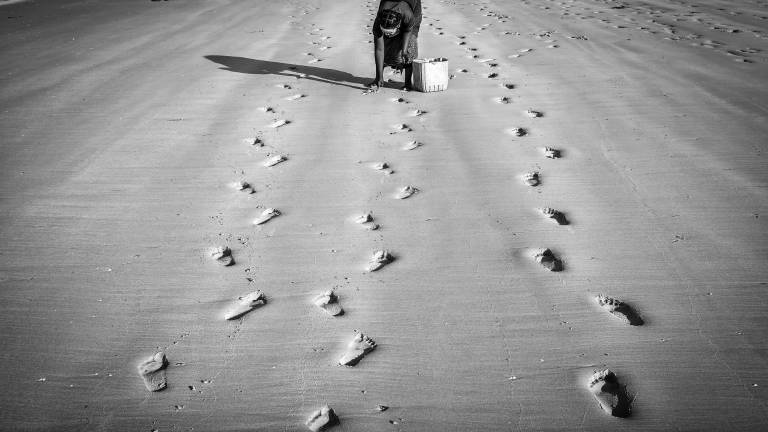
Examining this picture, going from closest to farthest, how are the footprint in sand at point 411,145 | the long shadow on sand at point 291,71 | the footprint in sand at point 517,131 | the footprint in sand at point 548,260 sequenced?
the footprint in sand at point 548,260
the footprint in sand at point 411,145
the footprint in sand at point 517,131
the long shadow on sand at point 291,71

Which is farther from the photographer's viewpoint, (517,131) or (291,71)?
(291,71)

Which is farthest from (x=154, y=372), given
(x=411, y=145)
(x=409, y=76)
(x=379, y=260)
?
(x=409, y=76)

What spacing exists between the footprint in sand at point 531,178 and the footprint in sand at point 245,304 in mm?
1312

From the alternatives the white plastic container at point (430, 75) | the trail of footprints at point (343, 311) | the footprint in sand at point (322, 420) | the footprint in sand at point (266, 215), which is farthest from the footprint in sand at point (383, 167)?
the footprint in sand at point (322, 420)

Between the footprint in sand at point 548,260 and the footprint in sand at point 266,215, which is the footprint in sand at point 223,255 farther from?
the footprint in sand at point 548,260

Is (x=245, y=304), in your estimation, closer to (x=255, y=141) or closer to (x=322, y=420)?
(x=322, y=420)

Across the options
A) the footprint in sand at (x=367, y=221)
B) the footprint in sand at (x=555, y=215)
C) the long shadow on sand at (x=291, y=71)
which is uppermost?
the long shadow on sand at (x=291, y=71)

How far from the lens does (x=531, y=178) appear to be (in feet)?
7.22

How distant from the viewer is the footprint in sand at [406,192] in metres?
2.09

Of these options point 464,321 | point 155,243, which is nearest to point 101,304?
point 155,243

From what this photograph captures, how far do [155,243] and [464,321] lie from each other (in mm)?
1227

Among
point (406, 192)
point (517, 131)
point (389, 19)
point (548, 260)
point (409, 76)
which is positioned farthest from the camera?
point (409, 76)

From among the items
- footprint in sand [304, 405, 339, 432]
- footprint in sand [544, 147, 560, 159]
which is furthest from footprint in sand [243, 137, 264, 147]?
footprint in sand [304, 405, 339, 432]

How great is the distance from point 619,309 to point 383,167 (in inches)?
50.6
